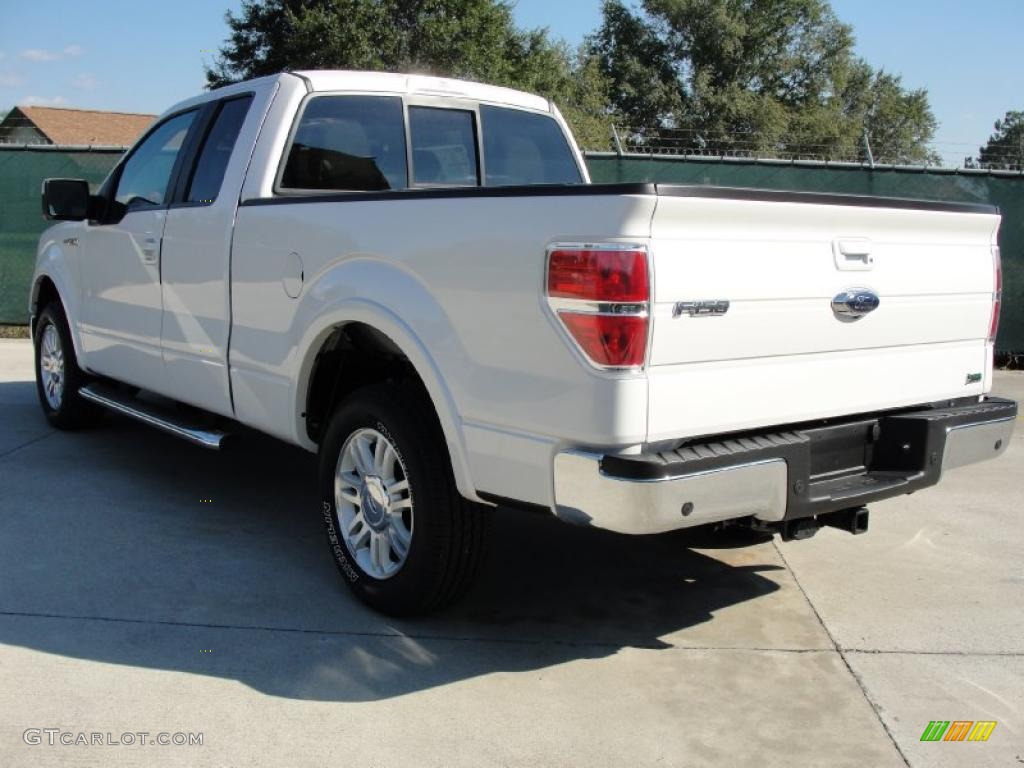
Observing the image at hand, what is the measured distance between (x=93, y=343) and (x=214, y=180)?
5.68 ft

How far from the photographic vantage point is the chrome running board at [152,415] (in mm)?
4902

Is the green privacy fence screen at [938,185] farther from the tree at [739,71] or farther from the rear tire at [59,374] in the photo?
the tree at [739,71]

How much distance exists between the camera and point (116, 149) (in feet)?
38.4

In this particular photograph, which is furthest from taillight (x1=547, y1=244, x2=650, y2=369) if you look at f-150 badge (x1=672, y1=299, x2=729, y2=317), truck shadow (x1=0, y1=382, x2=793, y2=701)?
truck shadow (x1=0, y1=382, x2=793, y2=701)

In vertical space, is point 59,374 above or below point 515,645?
above

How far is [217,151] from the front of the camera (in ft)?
16.9

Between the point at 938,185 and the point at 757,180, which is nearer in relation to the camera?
the point at 938,185

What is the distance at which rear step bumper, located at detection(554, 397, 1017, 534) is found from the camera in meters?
3.06

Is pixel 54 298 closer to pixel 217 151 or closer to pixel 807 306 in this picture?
pixel 217 151

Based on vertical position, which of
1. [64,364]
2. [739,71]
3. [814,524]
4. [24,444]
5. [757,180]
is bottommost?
[24,444]

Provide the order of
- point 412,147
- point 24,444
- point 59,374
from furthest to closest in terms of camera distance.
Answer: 1. point 59,374
2. point 24,444
3. point 412,147

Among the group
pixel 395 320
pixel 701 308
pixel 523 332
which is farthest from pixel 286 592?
pixel 701 308

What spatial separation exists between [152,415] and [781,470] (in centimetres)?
336

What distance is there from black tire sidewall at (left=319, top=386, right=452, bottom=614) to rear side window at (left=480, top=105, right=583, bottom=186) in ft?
6.16
